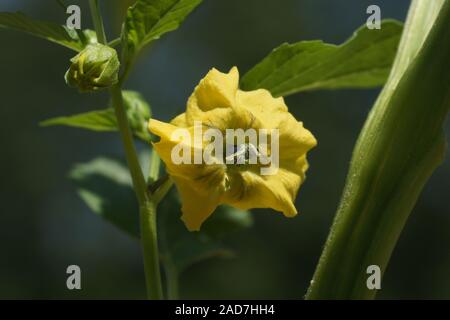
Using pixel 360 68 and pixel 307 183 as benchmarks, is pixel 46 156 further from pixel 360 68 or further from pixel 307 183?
pixel 360 68

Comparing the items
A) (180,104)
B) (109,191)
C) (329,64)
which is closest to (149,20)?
(329,64)

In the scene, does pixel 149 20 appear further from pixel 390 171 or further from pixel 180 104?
pixel 180 104

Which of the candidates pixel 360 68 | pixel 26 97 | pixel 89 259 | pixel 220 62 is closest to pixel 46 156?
pixel 26 97

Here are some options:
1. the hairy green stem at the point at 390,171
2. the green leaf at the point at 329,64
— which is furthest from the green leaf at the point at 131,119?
the hairy green stem at the point at 390,171

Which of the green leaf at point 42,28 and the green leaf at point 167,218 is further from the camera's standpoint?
the green leaf at point 167,218

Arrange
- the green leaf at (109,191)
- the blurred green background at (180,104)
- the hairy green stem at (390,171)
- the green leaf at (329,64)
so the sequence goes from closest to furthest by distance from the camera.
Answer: the hairy green stem at (390,171) < the green leaf at (329,64) < the green leaf at (109,191) < the blurred green background at (180,104)

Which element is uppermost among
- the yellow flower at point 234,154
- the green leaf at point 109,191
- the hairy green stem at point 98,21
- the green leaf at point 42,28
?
the green leaf at point 109,191

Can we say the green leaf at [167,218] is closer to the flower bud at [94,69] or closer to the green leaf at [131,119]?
the green leaf at [131,119]
